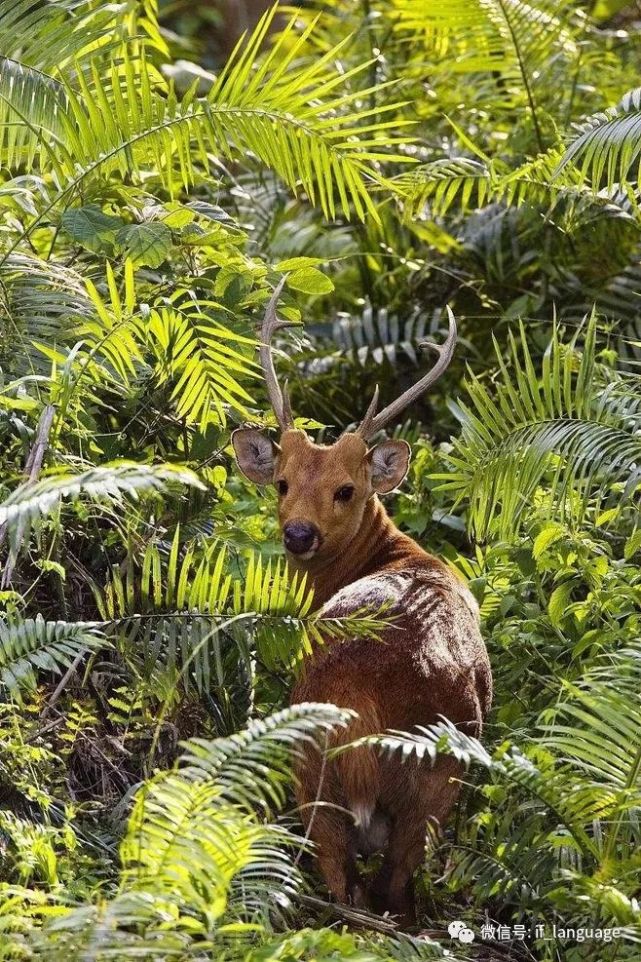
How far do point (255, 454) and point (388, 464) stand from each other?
1.56 ft

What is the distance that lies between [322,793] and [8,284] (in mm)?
2010

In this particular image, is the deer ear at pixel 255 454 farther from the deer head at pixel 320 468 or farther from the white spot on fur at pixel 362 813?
the white spot on fur at pixel 362 813

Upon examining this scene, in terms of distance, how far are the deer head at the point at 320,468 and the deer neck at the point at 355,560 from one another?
1.5 inches

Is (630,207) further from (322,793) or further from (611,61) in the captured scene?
(322,793)

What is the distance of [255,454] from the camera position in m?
5.46

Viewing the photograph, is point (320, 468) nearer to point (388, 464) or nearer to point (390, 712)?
point (388, 464)

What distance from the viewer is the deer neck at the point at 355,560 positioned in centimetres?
535

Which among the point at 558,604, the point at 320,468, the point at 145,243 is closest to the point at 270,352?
the point at 320,468

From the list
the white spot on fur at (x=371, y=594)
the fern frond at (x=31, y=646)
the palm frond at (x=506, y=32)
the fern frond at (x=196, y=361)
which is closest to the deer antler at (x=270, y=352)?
the fern frond at (x=196, y=361)

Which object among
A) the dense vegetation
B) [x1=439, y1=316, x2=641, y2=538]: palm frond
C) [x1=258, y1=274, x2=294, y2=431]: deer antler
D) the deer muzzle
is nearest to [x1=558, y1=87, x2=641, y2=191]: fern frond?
the dense vegetation

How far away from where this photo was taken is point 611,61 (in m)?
8.48

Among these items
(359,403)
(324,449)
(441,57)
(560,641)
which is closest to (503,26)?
(441,57)

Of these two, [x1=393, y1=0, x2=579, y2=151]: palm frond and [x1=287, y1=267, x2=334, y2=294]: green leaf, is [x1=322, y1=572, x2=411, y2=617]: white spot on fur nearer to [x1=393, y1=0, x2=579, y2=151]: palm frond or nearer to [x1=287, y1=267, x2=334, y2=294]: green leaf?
[x1=287, y1=267, x2=334, y2=294]: green leaf

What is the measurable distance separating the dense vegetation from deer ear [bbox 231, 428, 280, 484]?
0.29ft
